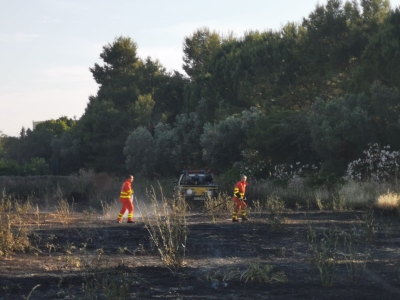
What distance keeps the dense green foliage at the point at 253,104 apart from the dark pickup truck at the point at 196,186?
7.34 m

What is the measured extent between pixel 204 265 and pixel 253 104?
3850 cm

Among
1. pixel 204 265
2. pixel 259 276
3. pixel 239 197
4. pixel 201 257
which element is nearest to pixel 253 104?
pixel 239 197

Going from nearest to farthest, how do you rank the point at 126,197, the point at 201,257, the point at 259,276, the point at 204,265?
the point at 259,276 → the point at 204,265 → the point at 201,257 → the point at 126,197

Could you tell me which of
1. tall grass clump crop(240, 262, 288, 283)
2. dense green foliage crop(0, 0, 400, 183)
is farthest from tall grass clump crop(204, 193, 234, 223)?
tall grass clump crop(240, 262, 288, 283)

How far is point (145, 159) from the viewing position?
5369cm

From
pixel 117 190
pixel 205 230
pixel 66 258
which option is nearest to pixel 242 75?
pixel 117 190

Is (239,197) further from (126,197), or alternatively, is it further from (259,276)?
(259,276)

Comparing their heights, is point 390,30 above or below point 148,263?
above

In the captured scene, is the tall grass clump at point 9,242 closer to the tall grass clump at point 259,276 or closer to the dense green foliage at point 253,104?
the tall grass clump at point 259,276

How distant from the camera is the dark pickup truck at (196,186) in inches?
1226

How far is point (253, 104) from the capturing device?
51.8 meters

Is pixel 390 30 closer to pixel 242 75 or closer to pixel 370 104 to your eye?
pixel 370 104

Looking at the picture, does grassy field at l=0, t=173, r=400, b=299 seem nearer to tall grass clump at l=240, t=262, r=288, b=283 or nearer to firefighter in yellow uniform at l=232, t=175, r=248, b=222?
tall grass clump at l=240, t=262, r=288, b=283

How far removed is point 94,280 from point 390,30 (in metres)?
30.4
